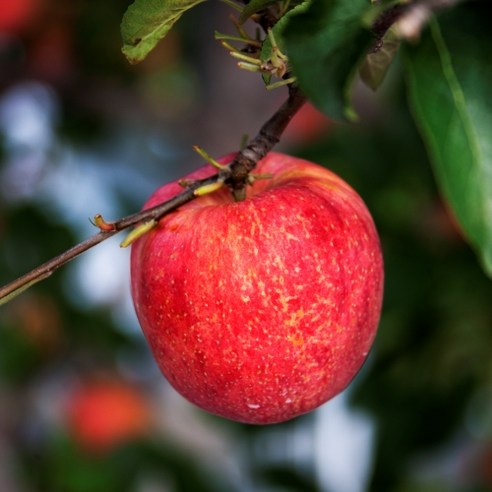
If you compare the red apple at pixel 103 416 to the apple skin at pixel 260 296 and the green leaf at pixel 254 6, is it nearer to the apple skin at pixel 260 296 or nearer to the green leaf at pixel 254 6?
the apple skin at pixel 260 296

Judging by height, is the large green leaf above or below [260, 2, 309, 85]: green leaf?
below

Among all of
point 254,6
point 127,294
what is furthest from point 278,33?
point 127,294

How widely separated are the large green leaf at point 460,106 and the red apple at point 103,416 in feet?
4.18

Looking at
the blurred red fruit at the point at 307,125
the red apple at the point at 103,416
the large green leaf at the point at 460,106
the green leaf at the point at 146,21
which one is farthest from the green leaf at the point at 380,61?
the red apple at the point at 103,416

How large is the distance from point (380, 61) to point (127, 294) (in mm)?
1588

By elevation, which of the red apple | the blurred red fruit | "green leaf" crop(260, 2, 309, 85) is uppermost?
"green leaf" crop(260, 2, 309, 85)

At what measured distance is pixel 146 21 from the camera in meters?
0.56

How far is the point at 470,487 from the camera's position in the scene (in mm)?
1614

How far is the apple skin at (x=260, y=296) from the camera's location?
56 cm

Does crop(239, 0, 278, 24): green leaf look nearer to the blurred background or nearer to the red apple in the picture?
the blurred background

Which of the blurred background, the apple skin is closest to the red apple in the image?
the blurred background

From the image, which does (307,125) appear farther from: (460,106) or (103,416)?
(460,106)

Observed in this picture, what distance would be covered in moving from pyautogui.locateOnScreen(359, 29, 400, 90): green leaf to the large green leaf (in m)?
0.01

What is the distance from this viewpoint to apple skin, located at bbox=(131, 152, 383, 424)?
56 cm
